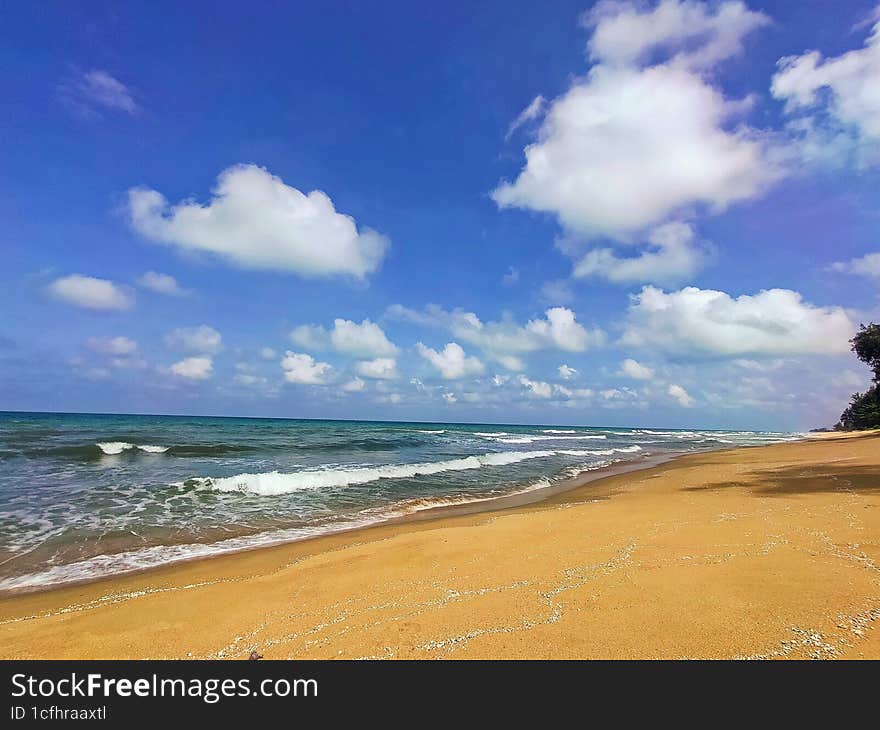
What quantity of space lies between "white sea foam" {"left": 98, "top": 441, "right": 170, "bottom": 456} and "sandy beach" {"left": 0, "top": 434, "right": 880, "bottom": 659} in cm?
2942

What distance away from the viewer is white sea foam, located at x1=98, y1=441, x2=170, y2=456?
106 feet

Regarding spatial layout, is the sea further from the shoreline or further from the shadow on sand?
the shadow on sand

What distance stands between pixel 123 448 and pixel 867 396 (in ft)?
384

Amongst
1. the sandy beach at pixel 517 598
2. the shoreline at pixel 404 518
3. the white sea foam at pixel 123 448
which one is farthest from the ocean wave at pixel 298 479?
the white sea foam at pixel 123 448

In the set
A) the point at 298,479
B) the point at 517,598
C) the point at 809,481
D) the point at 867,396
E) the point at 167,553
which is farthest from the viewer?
the point at 867,396

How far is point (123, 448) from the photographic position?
34.1 metres

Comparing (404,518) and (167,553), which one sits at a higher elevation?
(167,553)

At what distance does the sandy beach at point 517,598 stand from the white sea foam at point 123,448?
29.4 m

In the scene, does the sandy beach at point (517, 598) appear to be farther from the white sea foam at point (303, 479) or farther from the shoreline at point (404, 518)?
the white sea foam at point (303, 479)

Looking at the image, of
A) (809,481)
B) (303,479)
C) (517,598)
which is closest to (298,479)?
(303,479)

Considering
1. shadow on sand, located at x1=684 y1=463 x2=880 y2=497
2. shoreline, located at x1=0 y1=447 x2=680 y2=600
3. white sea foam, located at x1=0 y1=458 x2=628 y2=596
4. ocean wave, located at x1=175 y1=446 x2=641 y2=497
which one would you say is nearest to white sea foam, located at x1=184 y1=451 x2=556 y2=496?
ocean wave, located at x1=175 y1=446 x2=641 y2=497

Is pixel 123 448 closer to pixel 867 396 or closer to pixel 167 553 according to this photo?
pixel 167 553

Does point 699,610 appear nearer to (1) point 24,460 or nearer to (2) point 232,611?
(2) point 232,611

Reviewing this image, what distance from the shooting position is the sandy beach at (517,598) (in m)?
4.56
